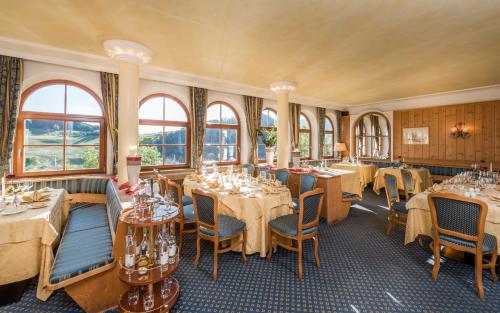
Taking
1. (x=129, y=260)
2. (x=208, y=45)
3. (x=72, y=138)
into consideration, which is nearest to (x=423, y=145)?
(x=208, y=45)

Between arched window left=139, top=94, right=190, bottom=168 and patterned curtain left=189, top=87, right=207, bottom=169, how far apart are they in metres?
0.25

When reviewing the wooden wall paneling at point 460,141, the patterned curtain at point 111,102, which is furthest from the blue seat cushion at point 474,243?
the wooden wall paneling at point 460,141

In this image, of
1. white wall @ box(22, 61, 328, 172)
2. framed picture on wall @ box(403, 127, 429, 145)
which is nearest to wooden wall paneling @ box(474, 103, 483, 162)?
framed picture on wall @ box(403, 127, 429, 145)

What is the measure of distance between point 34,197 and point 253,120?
543 centimetres

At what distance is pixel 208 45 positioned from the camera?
384 centimetres

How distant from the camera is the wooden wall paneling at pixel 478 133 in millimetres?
7152

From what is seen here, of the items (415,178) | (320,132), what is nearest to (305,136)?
(320,132)

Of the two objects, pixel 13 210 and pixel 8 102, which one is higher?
pixel 8 102

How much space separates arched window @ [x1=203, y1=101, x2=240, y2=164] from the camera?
6754mm

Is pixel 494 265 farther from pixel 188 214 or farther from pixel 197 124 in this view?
pixel 197 124

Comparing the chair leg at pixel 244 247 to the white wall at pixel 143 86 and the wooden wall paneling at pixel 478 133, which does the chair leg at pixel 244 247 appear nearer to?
the white wall at pixel 143 86

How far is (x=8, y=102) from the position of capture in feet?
13.2

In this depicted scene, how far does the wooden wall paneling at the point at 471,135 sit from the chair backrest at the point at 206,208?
8.63m

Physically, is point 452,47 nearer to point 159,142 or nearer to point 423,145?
Result: point 423,145
